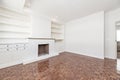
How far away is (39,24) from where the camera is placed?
4.13 meters

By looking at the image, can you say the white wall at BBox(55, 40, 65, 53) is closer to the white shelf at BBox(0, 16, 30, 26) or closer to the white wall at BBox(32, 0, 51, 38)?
the white wall at BBox(32, 0, 51, 38)

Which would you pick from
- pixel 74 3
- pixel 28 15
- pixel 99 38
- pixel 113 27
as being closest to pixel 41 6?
pixel 28 15

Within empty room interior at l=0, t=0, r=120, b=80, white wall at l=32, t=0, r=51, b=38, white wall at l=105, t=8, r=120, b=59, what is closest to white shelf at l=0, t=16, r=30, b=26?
empty room interior at l=0, t=0, r=120, b=80

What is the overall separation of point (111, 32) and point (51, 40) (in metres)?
3.68

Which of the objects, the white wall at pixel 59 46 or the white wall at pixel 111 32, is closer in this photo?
the white wall at pixel 111 32

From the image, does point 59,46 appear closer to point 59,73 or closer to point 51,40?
point 51,40

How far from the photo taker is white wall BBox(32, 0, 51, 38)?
3821mm

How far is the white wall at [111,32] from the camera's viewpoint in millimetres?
3980

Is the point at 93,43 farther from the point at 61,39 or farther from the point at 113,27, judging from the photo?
the point at 61,39

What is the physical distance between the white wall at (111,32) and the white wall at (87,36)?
1.46ft

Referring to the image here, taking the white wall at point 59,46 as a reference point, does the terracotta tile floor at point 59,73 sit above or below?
below

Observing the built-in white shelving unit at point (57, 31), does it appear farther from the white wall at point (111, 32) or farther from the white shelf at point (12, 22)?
the white wall at point (111, 32)

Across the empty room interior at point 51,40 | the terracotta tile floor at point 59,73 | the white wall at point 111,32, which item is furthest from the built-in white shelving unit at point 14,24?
the white wall at point 111,32

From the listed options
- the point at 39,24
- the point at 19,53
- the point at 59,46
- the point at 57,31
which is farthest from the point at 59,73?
the point at 57,31
